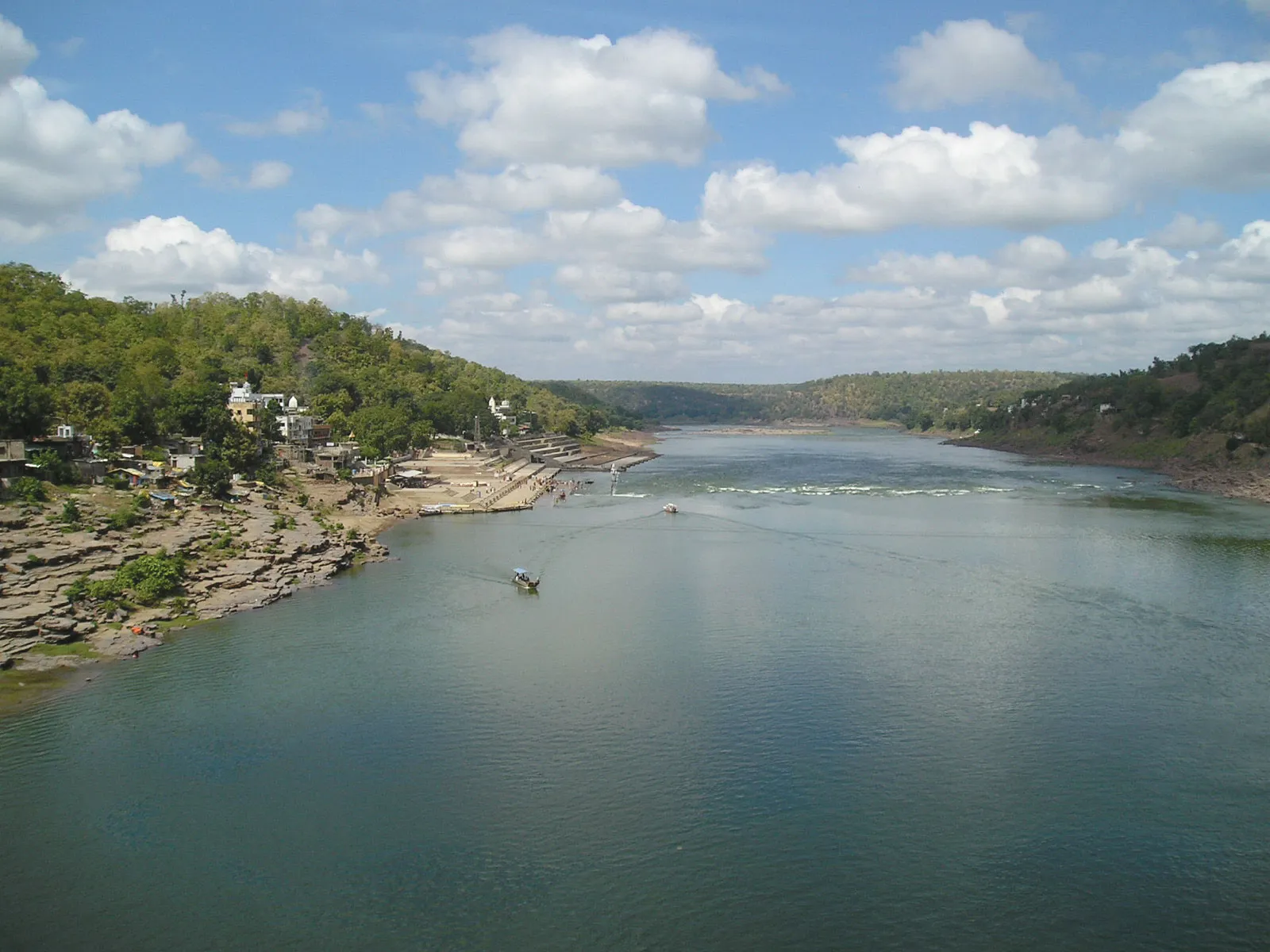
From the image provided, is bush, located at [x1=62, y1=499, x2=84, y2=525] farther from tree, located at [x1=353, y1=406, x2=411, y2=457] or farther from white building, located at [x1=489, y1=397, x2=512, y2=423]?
white building, located at [x1=489, y1=397, x2=512, y2=423]

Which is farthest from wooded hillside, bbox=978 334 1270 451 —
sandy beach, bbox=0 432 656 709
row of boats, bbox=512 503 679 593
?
sandy beach, bbox=0 432 656 709

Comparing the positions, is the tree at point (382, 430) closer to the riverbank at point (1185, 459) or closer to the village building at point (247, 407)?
the village building at point (247, 407)

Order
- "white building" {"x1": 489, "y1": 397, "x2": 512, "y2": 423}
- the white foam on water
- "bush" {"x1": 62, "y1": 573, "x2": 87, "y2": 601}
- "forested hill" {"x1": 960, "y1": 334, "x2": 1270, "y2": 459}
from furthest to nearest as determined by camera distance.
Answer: "white building" {"x1": 489, "y1": 397, "x2": 512, "y2": 423}, "forested hill" {"x1": 960, "y1": 334, "x2": 1270, "y2": 459}, the white foam on water, "bush" {"x1": 62, "y1": 573, "x2": 87, "y2": 601}

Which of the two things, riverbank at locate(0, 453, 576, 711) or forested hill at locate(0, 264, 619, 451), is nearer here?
riverbank at locate(0, 453, 576, 711)

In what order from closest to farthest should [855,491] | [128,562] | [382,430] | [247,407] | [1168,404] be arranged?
[128,562] → [247,407] → [855,491] → [382,430] → [1168,404]

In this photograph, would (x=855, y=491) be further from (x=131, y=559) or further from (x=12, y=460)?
(x=12, y=460)

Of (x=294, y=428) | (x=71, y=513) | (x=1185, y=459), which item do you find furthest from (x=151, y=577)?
(x=1185, y=459)

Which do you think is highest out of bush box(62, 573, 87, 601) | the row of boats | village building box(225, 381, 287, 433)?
village building box(225, 381, 287, 433)
